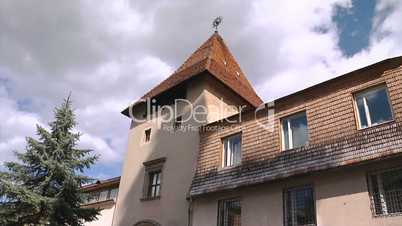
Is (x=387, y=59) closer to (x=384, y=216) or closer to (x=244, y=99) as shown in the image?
(x=384, y=216)

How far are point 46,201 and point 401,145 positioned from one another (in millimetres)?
13318

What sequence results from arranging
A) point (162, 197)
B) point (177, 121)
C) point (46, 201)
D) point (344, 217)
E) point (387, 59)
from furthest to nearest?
point (177, 121) < point (162, 197) < point (46, 201) < point (387, 59) < point (344, 217)

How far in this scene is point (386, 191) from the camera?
977 centimetres

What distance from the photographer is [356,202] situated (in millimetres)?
9984

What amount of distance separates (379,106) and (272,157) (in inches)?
146

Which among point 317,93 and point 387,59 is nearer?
point 387,59

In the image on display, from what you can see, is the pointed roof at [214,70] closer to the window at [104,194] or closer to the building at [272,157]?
the building at [272,157]

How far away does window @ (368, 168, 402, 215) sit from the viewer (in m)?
9.49

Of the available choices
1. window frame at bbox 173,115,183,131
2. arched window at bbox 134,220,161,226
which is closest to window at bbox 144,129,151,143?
window frame at bbox 173,115,183,131

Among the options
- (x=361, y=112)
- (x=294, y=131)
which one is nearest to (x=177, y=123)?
(x=294, y=131)

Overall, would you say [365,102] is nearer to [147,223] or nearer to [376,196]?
[376,196]

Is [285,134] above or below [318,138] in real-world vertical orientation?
above

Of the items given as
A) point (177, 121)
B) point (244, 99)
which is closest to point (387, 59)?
point (244, 99)

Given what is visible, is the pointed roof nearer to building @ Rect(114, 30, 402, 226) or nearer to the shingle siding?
building @ Rect(114, 30, 402, 226)
